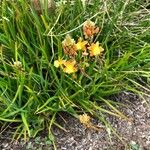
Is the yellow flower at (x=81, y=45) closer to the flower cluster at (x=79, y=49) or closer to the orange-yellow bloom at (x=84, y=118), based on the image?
the flower cluster at (x=79, y=49)

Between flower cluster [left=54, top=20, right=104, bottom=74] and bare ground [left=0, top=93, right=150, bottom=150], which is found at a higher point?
flower cluster [left=54, top=20, right=104, bottom=74]

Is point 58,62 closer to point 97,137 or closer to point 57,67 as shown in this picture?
point 57,67

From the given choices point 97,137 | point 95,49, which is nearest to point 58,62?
point 95,49

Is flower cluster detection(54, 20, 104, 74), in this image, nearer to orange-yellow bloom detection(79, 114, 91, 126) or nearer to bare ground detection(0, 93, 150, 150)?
orange-yellow bloom detection(79, 114, 91, 126)

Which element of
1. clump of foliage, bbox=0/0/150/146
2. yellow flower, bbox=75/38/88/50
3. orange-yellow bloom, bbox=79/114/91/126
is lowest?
orange-yellow bloom, bbox=79/114/91/126

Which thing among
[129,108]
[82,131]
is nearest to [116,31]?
[129,108]

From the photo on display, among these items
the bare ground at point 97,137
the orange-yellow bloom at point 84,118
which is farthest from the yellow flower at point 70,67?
the bare ground at point 97,137

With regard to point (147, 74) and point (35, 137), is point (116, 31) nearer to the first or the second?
point (147, 74)

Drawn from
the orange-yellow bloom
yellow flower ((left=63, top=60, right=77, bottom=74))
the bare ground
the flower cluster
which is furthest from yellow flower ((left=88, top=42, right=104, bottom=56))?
the bare ground
